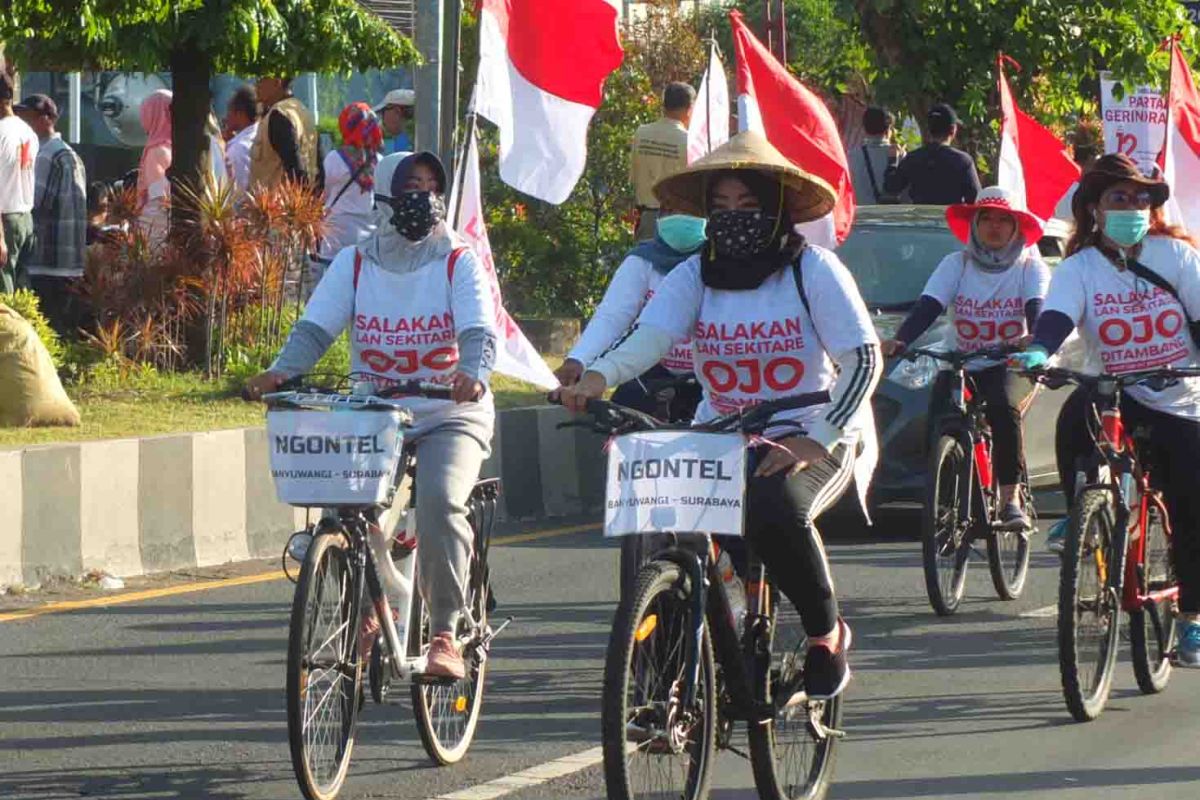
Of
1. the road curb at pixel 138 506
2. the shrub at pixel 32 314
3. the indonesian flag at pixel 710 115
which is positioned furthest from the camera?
the shrub at pixel 32 314

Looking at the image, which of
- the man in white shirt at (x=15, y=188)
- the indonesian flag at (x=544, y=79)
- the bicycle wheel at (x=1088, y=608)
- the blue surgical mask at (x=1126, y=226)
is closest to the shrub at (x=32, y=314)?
the man in white shirt at (x=15, y=188)

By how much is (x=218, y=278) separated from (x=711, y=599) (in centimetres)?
920

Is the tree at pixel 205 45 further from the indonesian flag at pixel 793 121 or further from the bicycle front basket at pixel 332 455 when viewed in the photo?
the bicycle front basket at pixel 332 455

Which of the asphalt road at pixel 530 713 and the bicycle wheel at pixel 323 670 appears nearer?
the bicycle wheel at pixel 323 670

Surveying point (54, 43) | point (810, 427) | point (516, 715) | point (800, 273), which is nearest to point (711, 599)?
point (810, 427)

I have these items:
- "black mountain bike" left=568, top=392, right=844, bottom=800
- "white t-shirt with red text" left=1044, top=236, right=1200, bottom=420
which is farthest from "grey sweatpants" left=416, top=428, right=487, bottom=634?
"white t-shirt with red text" left=1044, top=236, right=1200, bottom=420

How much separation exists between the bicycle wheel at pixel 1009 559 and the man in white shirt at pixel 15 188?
684 cm

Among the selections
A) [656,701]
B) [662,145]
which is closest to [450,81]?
[662,145]

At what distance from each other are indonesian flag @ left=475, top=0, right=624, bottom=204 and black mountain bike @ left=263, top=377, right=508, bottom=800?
485cm

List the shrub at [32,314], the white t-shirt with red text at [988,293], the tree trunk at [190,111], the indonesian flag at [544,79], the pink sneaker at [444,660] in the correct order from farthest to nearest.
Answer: the tree trunk at [190,111], the shrub at [32,314], the indonesian flag at [544,79], the white t-shirt with red text at [988,293], the pink sneaker at [444,660]

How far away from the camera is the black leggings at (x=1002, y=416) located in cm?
1079

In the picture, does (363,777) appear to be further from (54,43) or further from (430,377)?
(54,43)

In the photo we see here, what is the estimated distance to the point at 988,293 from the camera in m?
10.9

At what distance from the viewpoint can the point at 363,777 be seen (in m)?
7.09
